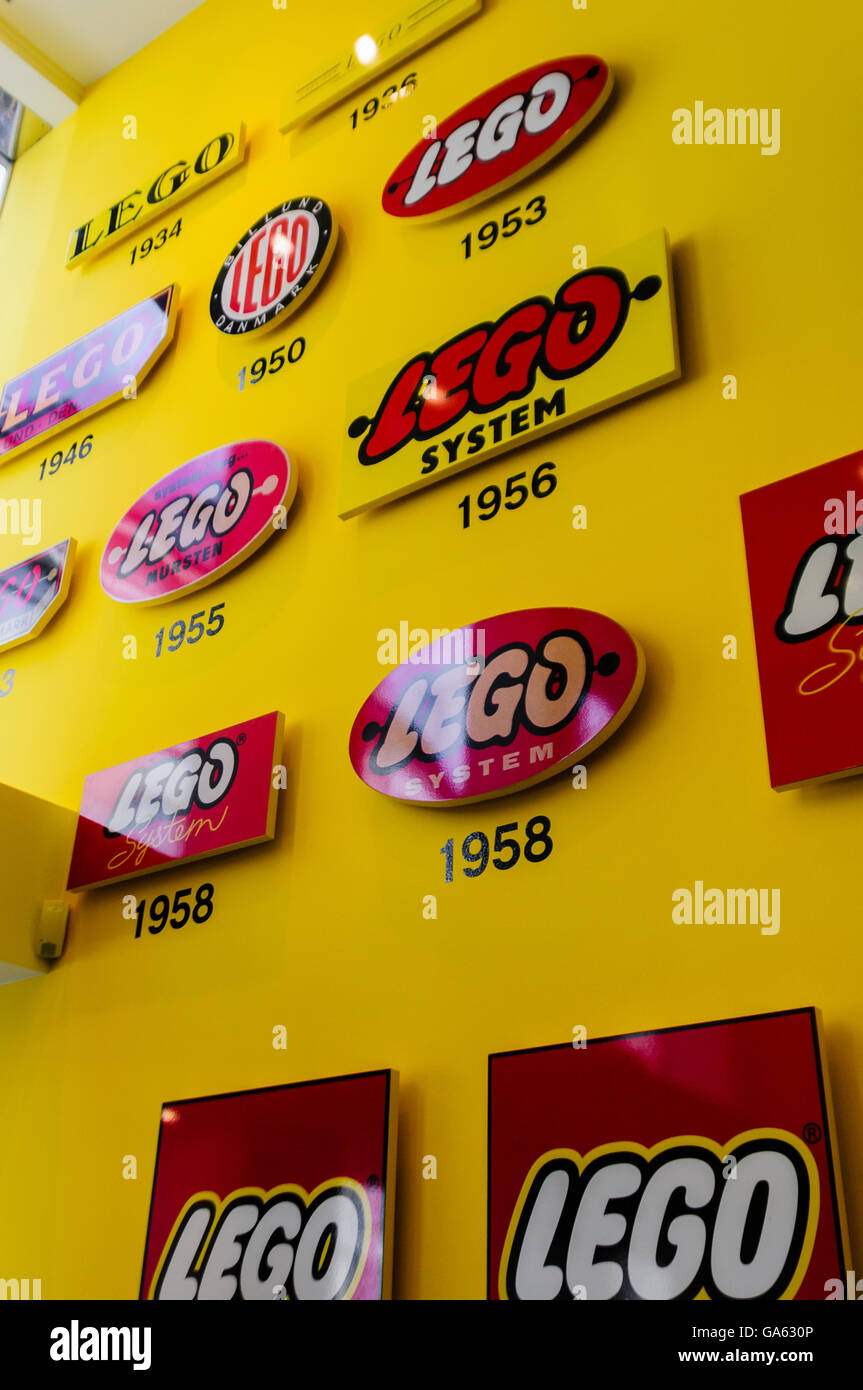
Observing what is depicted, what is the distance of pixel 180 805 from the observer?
246 centimetres

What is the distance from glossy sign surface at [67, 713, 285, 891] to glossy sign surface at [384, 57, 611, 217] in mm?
1407

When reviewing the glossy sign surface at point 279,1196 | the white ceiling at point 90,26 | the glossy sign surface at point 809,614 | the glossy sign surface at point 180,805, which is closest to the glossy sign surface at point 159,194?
the white ceiling at point 90,26

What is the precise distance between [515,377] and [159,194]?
7.29 ft

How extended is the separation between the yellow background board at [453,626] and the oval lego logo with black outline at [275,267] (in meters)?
0.06

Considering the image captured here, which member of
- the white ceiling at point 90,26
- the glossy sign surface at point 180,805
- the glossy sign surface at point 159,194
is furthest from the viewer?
the white ceiling at point 90,26

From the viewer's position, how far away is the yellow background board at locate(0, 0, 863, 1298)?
68.1 inches

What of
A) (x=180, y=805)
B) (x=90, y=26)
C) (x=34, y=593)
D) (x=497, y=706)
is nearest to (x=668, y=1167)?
(x=497, y=706)

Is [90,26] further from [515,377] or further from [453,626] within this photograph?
[453,626]

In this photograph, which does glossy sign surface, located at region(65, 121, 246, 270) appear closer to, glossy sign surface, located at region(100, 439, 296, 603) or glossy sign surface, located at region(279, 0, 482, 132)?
glossy sign surface, located at region(279, 0, 482, 132)

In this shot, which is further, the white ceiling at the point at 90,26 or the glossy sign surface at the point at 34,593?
the white ceiling at the point at 90,26

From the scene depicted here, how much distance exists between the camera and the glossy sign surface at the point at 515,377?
2.19 m

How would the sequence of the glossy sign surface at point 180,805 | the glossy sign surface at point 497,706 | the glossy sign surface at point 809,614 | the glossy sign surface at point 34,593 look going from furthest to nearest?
the glossy sign surface at point 34,593
the glossy sign surface at point 180,805
the glossy sign surface at point 497,706
the glossy sign surface at point 809,614

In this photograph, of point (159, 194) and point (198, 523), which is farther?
point (159, 194)

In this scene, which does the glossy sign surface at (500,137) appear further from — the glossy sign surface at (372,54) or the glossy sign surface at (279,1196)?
the glossy sign surface at (279,1196)
